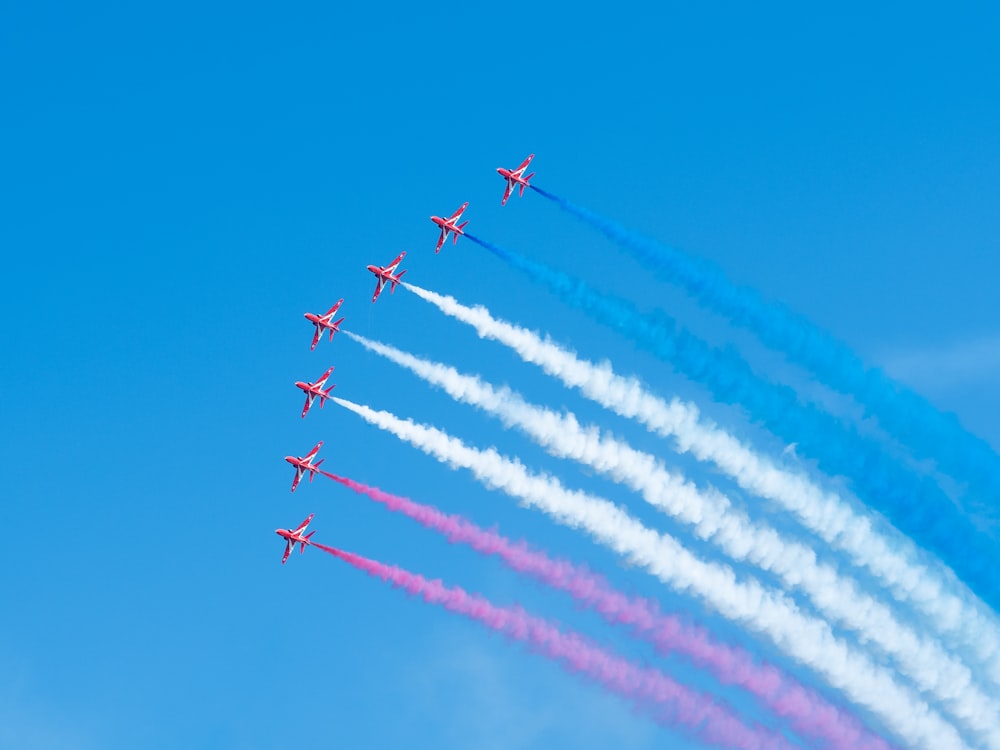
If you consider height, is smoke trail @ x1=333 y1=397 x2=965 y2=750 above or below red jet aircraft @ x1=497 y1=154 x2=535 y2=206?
below

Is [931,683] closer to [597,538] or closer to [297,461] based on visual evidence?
[597,538]

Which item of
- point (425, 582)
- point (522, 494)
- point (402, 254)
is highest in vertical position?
point (402, 254)

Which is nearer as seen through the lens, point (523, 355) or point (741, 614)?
point (741, 614)

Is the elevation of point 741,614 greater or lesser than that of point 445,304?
lesser

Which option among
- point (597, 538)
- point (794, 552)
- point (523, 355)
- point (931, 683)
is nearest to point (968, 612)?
point (931, 683)

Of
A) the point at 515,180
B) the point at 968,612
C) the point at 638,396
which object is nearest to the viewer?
the point at 968,612

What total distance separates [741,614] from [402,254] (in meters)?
26.2

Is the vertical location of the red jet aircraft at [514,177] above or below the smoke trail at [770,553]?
above

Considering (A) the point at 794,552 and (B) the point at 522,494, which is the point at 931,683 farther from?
(B) the point at 522,494

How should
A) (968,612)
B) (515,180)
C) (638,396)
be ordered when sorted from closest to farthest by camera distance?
(968,612), (638,396), (515,180)

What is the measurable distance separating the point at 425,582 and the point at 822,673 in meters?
18.0

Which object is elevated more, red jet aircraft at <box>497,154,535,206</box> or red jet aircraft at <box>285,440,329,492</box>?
red jet aircraft at <box>497,154,535,206</box>

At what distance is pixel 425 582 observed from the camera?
73.3m

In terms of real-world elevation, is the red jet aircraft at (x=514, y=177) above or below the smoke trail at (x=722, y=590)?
above
